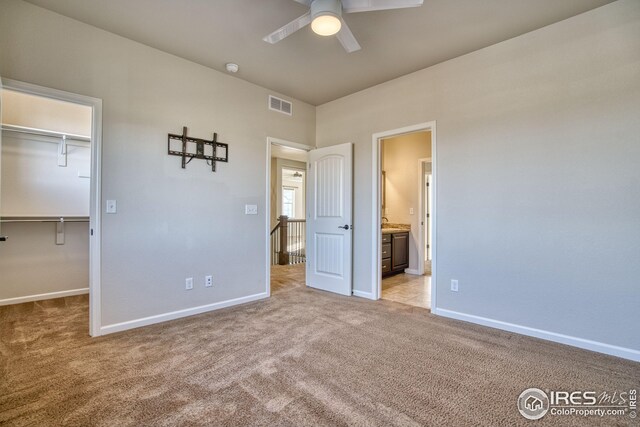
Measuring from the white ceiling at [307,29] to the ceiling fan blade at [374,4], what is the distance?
0.54 m

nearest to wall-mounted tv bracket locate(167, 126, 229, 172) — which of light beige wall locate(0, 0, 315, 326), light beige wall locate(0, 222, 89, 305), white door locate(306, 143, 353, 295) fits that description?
light beige wall locate(0, 0, 315, 326)

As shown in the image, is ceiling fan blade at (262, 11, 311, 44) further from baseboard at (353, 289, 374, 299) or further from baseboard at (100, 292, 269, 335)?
baseboard at (353, 289, 374, 299)

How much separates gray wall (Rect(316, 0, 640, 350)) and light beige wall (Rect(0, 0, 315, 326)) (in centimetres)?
225

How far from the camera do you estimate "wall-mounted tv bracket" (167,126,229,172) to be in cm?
320

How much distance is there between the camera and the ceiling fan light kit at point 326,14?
1.90 metres

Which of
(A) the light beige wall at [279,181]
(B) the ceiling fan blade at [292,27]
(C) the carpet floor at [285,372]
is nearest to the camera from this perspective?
(C) the carpet floor at [285,372]

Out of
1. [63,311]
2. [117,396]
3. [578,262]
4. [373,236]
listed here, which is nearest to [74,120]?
[63,311]

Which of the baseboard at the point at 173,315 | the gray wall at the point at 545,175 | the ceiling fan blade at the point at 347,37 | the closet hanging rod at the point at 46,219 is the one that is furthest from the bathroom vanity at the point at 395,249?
the closet hanging rod at the point at 46,219

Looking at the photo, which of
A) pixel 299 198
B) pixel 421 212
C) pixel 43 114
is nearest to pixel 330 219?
pixel 421 212

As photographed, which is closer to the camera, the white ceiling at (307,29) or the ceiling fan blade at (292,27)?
the ceiling fan blade at (292,27)

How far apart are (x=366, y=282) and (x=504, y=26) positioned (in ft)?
10.2

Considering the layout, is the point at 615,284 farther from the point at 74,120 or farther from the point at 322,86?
the point at 74,120

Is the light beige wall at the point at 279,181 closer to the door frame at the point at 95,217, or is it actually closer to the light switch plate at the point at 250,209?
the light switch plate at the point at 250,209

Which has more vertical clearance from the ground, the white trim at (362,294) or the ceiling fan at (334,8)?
the ceiling fan at (334,8)
